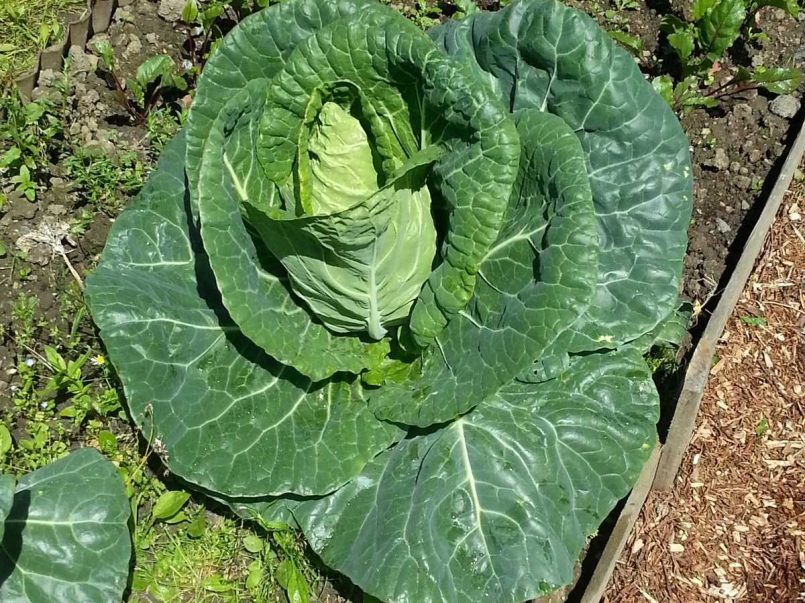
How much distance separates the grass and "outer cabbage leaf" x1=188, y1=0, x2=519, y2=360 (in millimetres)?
2028

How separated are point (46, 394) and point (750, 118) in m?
3.87

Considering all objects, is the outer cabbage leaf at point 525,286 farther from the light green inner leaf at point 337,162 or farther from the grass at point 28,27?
the grass at point 28,27

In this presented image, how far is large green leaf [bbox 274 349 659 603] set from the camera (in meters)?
2.69

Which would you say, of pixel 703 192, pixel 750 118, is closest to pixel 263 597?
pixel 703 192

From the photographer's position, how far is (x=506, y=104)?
2.96 meters

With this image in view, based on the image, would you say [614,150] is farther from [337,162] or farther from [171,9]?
[171,9]

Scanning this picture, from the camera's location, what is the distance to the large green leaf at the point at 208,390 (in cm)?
282

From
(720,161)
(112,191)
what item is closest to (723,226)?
(720,161)

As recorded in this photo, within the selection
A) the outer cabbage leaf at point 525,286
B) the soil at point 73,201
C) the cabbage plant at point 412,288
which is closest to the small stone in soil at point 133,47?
the soil at point 73,201

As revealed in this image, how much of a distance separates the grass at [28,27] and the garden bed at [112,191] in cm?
16

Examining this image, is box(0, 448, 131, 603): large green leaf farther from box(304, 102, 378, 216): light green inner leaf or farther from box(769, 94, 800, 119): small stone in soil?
box(769, 94, 800, 119): small stone in soil

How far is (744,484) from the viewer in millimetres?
3711

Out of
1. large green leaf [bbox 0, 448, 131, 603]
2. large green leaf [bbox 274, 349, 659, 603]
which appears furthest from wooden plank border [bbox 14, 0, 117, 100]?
large green leaf [bbox 274, 349, 659, 603]

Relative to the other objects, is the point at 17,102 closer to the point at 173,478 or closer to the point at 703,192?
the point at 173,478
